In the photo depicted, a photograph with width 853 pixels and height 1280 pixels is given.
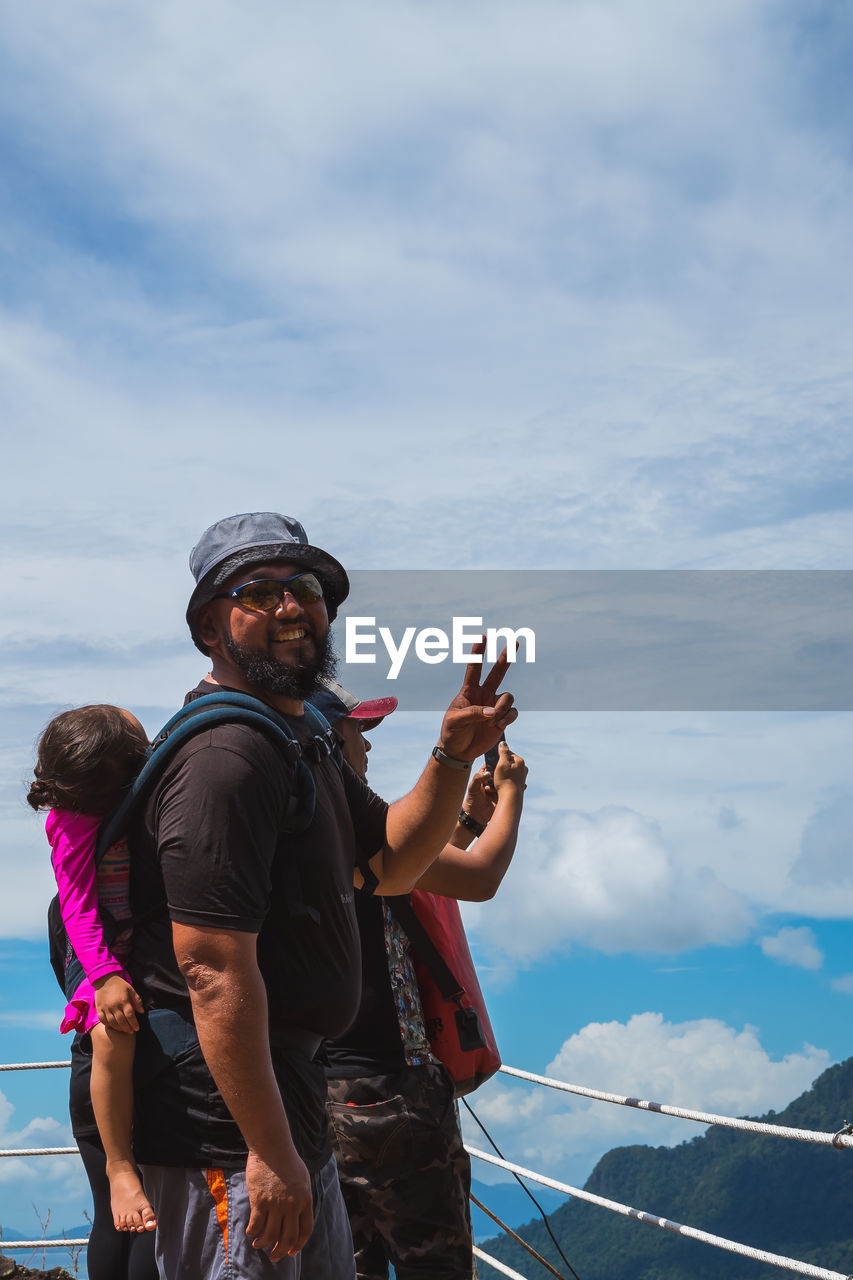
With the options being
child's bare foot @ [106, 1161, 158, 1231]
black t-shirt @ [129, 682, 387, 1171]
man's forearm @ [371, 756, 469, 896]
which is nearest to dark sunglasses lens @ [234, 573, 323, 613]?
black t-shirt @ [129, 682, 387, 1171]

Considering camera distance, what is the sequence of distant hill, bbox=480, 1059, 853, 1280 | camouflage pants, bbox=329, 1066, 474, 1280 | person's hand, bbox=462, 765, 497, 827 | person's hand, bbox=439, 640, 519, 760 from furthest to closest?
distant hill, bbox=480, 1059, 853, 1280 < person's hand, bbox=462, 765, 497, 827 < camouflage pants, bbox=329, 1066, 474, 1280 < person's hand, bbox=439, 640, 519, 760

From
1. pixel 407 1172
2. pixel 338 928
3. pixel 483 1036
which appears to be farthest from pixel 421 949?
pixel 338 928

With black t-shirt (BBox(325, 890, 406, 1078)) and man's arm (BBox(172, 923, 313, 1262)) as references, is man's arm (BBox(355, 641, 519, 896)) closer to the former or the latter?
black t-shirt (BBox(325, 890, 406, 1078))

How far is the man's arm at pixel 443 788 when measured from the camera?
2545 mm

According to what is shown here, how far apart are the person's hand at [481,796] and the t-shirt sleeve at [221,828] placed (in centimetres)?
174

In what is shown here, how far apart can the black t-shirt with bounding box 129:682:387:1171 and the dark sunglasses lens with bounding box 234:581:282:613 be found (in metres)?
0.33

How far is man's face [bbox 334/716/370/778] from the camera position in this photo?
3.41 meters

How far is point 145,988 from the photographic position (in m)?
2.29

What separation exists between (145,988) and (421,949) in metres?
1.21

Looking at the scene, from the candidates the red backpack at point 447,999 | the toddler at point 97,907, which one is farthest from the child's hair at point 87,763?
the red backpack at point 447,999

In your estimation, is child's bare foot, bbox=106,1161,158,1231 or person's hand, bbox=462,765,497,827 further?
person's hand, bbox=462,765,497,827

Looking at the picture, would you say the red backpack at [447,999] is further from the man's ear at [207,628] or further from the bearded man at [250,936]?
the man's ear at [207,628]

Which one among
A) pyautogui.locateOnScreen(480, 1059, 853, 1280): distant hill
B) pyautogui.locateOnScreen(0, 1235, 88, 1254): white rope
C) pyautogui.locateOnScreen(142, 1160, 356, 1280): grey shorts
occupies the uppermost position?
pyautogui.locateOnScreen(142, 1160, 356, 1280): grey shorts

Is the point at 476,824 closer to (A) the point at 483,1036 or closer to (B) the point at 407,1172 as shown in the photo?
(A) the point at 483,1036
